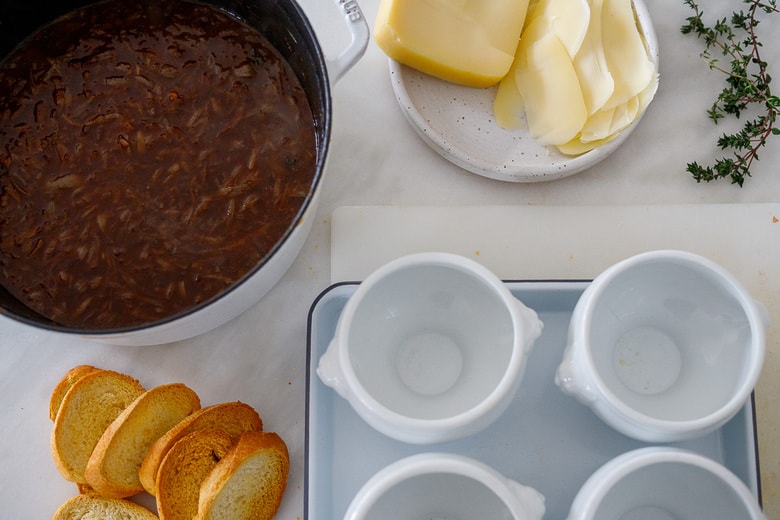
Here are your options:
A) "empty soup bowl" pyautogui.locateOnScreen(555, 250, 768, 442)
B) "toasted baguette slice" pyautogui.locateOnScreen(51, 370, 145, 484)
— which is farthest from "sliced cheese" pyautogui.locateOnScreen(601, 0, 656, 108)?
"toasted baguette slice" pyautogui.locateOnScreen(51, 370, 145, 484)

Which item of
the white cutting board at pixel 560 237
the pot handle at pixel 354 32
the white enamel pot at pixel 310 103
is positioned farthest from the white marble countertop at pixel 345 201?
the pot handle at pixel 354 32

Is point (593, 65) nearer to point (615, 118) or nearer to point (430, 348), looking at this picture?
point (615, 118)

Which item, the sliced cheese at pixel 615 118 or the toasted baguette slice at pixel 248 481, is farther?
the sliced cheese at pixel 615 118

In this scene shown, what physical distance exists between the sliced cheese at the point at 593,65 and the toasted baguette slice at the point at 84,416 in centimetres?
89

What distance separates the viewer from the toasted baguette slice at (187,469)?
103 cm

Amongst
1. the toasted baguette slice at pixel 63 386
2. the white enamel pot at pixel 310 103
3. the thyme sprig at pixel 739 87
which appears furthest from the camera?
the thyme sprig at pixel 739 87

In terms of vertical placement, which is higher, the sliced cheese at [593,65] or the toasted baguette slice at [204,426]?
the sliced cheese at [593,65]

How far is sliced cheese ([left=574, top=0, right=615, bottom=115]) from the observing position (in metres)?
1.18

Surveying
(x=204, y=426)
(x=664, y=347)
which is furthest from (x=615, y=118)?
(x=204, y=426)

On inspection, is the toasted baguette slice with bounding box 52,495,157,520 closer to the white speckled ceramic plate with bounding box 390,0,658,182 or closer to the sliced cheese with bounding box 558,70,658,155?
the white speckled ceramic plate with bounding box 390,0,658,182

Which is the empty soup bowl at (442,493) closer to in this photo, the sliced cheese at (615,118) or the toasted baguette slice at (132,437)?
the toasted baguette slice at (132,437)

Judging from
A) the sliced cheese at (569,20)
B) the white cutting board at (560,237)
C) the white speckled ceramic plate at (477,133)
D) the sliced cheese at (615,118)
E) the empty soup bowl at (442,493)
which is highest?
the sliced cheese at (569,20)

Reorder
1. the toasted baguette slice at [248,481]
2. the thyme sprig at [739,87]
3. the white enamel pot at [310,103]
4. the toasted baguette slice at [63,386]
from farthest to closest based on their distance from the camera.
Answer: the thyme sprig at [739,87], the toasted baguette slice at [63,386], the toasted baguette slice at [248,481], the white enamel pot at [310,103]

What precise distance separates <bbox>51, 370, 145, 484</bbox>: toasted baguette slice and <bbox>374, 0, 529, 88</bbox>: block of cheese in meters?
0.71
